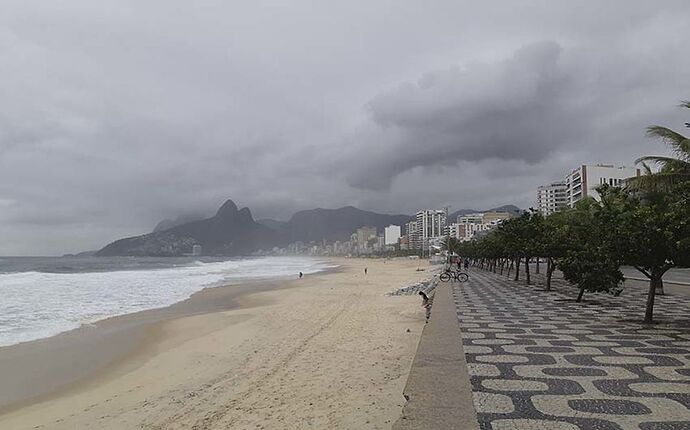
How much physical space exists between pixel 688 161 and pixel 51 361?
16986 millimetres

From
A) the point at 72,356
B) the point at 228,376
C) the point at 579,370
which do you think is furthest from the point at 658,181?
the point at 72,356

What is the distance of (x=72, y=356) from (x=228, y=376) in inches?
202

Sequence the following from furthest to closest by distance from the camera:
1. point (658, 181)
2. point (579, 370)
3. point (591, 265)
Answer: point (658, 181)
point (591, 265)
point (579, 370)

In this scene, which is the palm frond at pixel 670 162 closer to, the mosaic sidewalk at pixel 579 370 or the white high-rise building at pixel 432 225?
the mosaic sidewalk at pixel 579 370

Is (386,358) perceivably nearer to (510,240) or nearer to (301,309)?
(301,309)

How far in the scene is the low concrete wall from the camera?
3908 mm

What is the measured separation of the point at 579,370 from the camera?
20.2 ft

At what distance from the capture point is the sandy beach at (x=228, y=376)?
21.4 feet

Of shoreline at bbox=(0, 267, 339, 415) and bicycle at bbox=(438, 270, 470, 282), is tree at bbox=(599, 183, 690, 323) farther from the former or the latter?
bicycle at bbox=(438, 270, 470, 282)

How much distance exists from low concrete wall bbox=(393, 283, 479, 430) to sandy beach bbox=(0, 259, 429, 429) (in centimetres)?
69

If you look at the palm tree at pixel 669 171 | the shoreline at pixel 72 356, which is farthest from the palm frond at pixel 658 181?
the shoreline at pixel 72 356

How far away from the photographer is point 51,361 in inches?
440

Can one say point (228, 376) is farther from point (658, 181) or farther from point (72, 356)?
point (658, 181)

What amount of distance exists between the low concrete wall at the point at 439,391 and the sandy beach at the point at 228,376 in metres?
0.69
